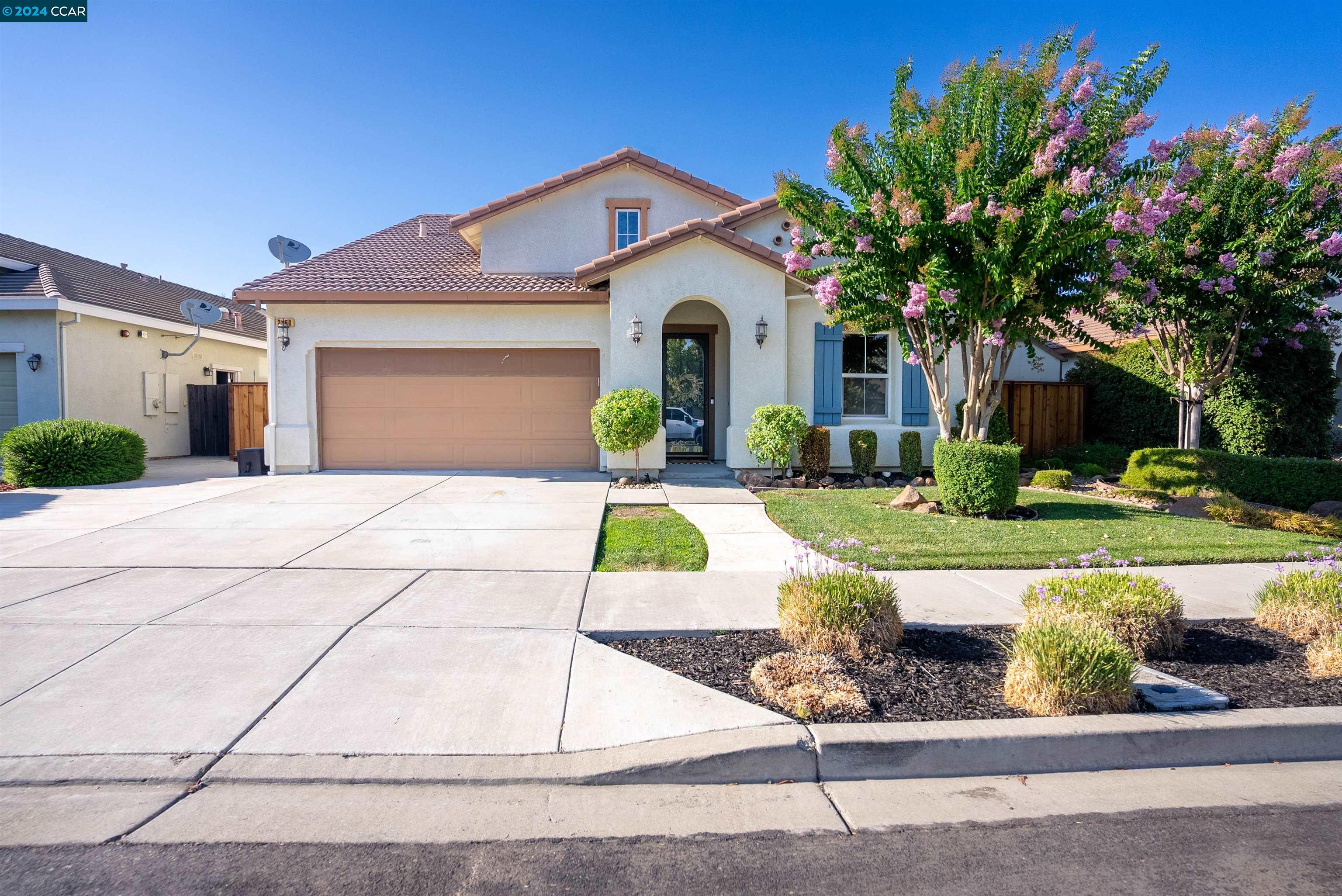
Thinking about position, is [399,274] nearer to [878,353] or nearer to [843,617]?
[878,353]

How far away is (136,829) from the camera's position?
8.86 ft

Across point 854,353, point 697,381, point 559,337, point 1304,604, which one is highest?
point 559,337

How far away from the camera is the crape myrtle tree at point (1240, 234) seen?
9320 millimetres

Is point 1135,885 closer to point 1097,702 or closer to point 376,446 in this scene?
point 1097,702

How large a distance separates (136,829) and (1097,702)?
4.25 meters

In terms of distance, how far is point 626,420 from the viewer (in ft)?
35.9

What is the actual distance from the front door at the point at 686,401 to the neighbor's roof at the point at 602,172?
297 centimetres

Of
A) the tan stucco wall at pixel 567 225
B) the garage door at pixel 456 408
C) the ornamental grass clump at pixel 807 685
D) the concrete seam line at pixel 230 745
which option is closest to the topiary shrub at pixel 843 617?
the ornamental grass clump at pixel 807 685

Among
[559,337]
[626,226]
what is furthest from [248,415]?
[626,226]

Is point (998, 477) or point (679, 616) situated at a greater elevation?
point (998, 477)

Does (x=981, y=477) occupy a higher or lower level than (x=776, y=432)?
lower

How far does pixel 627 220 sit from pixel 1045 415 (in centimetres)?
956

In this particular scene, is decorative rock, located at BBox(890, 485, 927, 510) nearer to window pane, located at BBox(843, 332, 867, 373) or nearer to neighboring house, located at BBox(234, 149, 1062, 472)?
neighboring house, located at BBox(234, 149, 1062, 472)

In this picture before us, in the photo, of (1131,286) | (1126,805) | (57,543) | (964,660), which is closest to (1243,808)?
(1126,805)
